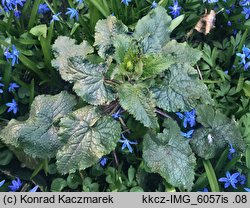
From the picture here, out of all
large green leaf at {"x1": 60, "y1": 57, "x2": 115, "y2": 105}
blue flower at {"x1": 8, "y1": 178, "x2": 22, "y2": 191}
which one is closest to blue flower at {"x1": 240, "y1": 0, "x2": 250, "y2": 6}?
large green leaf at {"x1": 60, "y1": 57, "x2": 115, "y2": 105}

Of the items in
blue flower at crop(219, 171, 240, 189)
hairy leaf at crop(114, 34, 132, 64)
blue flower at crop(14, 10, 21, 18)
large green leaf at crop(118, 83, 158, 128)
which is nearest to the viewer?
large green leaf at crop(118, 83, 158, 128)

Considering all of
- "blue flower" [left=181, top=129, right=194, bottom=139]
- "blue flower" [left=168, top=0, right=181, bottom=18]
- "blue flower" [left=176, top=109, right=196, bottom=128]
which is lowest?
"blue flower" [left=181, top=129, right=194, bottom=139]

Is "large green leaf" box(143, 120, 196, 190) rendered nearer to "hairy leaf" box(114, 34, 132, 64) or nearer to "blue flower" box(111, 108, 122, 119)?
"blue flower" box(111, 108, 122, 119)

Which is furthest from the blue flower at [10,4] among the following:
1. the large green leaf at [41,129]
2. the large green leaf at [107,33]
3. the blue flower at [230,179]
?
the blue flower at [230,179]

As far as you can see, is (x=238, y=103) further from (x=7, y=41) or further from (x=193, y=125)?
(x=7, y=41)

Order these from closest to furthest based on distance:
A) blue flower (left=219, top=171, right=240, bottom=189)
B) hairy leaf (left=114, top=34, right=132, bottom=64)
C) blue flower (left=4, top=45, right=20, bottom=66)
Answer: hairy leaf (left=114, top=34, right=132, bottom=64)
blue flower (left=219, top=171, right=240, bottom=189)
blue flower (left=4, top=45, right=20, bottom=66)

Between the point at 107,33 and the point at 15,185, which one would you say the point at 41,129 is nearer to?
the point at 15,185
